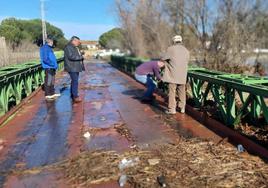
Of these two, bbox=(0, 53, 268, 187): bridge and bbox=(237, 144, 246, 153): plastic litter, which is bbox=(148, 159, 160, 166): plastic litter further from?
bbox=(237, 144, 246, 153): plastic litter

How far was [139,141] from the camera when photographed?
6.54m

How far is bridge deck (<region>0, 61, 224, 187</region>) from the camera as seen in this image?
18.5 feet

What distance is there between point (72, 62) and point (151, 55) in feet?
53.9

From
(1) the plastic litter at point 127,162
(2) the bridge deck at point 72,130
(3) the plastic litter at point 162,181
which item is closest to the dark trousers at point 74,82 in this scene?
(2) the bridge deck at point 72,130

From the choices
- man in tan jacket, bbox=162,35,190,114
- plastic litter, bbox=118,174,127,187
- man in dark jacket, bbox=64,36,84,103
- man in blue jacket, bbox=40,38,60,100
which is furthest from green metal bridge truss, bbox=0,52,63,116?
plastic litter, bbox=118,174,127,187

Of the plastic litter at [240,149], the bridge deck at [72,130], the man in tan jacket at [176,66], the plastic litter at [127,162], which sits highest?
the man in tan jacket at [176,66]

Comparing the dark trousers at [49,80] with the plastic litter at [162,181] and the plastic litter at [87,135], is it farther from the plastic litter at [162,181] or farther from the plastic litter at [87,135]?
the plastic litter at [162,181]

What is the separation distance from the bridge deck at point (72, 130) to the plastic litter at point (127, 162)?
55 centimetres

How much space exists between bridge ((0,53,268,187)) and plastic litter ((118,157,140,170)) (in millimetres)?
49

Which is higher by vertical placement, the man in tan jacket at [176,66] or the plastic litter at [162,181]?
the man in tan jacket at [176,66]

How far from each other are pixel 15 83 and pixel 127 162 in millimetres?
6301

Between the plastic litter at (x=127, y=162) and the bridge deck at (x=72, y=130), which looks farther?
the bridge deck at (x=72, y=130)

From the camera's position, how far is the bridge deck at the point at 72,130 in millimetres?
5625

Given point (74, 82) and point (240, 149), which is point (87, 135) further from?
point (74, 82)
